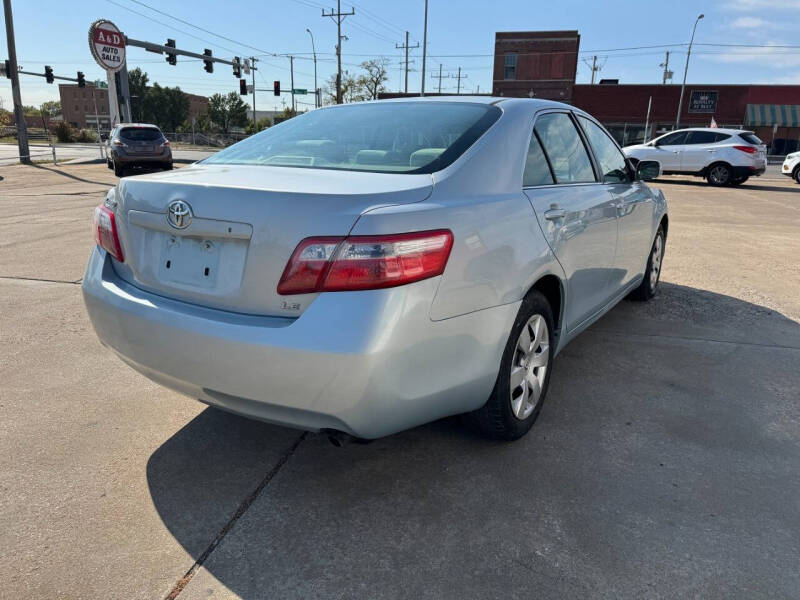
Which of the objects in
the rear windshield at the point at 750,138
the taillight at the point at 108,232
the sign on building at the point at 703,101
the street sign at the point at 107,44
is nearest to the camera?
the taillight at the point at 108,232

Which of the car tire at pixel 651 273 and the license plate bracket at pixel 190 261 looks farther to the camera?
Result: the car tire at pixel 651 273

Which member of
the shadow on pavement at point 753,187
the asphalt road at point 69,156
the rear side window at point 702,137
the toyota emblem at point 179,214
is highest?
the rear side window at point 702,137

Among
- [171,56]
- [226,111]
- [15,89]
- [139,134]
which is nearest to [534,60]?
[171,56]

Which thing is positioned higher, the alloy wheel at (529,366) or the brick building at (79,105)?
the brick building at (79,105)

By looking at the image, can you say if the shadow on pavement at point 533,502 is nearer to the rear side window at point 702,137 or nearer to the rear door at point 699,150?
the rear door at point 699,150

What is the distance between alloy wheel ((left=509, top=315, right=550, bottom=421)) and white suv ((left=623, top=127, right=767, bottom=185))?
1763 cm

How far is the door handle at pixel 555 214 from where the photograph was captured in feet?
9.21

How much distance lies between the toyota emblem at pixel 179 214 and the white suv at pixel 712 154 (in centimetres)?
1869

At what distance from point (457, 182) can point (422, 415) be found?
0.90 m

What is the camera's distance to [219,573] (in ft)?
6.56

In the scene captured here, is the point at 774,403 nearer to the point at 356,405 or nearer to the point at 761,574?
the point at 761,574

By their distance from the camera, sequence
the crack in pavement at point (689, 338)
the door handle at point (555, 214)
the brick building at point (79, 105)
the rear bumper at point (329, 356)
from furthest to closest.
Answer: the brick building at point (79, 105), the crack in pavement at point (689, 338), the door handle at point (555, 214), the rear bumper at point (329, 356)

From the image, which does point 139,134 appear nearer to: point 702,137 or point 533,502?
point 702,137

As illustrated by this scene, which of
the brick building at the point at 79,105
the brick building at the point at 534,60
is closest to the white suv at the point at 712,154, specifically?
the brick building at the point at 534,60
